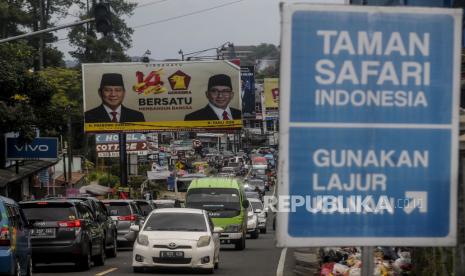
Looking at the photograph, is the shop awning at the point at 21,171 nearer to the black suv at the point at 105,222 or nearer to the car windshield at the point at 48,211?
the black suv at the point at 105,222

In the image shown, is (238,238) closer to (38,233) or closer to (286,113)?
(38,233)

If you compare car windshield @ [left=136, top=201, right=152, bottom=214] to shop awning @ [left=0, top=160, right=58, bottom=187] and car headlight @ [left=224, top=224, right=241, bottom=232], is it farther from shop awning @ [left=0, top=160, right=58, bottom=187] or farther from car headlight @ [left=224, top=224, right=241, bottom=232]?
car headlight @ [left=224, top=224, right=241, bottom=232]

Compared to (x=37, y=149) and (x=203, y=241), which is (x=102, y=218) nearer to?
(x=203, y=241)

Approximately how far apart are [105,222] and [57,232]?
5135 millimetres

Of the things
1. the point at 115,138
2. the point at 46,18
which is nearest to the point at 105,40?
the point at 46,18

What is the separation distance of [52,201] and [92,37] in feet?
220

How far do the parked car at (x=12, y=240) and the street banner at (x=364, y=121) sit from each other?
12741 millimetres

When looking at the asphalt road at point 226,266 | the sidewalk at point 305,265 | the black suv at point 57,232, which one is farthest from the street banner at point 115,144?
the sidewalk at point 305,265

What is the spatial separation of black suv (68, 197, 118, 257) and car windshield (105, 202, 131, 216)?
17.9ft

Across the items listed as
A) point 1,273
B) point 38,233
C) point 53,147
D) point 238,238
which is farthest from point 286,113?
point 53,147

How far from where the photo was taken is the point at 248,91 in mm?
66750

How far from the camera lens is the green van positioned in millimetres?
34781

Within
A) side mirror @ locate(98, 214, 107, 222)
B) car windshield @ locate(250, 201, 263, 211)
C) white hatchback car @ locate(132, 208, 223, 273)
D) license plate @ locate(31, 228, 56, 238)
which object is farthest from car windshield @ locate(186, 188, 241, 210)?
car windshield @ locate(250, 201, 263, 211)

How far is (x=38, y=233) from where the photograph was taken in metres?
23.4
